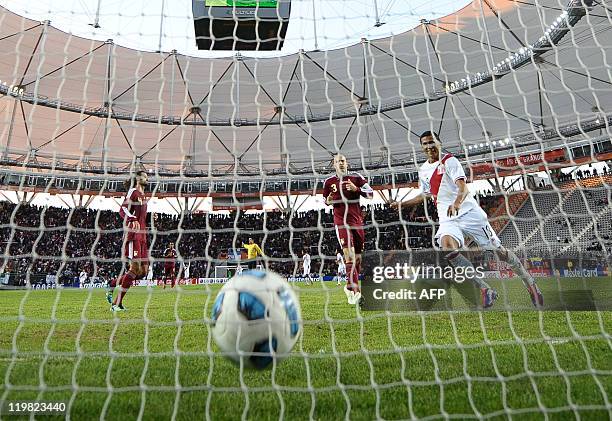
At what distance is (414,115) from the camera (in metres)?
23.3

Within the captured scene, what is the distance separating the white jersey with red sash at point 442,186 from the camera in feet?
16.2

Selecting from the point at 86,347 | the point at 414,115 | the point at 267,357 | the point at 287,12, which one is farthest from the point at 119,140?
the point at 267,357

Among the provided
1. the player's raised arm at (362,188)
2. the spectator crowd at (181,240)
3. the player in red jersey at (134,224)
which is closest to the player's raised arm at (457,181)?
the player's raised arm at (362,188)

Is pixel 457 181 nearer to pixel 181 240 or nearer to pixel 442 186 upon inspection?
pixel 442 186

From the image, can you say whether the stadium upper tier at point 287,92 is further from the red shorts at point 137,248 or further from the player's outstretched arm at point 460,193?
the player's outstretched arm at point 460,193

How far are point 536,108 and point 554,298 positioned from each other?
Answer: 18107 millimetres

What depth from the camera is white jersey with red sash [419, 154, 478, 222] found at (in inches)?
194

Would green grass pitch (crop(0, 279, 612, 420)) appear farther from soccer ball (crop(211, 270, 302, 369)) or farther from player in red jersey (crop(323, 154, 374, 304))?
player in red jersey (crop(323, 154, 374, 304))

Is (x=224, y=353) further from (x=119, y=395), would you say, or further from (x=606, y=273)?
(x=606, y=273)

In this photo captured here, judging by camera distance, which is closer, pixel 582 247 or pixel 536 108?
pixel 582 247

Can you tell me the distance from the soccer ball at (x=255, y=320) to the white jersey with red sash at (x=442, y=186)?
301 centimetres

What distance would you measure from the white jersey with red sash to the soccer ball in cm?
301

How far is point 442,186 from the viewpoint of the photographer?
5.05 meters

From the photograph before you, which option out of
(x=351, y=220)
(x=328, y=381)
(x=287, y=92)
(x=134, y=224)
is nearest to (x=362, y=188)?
(x=351, y=220)
